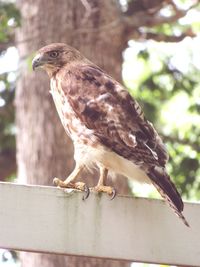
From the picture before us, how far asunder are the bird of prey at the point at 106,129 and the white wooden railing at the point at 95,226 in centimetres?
65

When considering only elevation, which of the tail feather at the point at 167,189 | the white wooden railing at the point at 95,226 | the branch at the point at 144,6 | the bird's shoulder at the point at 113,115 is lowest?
the white wooden railing at the point at 95,226

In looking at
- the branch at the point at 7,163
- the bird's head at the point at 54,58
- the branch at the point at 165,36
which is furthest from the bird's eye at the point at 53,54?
the branch at the point at 7,163

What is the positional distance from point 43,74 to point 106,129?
224cm

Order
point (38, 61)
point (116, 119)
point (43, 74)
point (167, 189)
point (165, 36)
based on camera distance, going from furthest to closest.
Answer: point (165, 36) → point (43, 74) → point (38, 61) → point (116, 119) → point (167, 189)

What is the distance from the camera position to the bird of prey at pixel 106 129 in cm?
343

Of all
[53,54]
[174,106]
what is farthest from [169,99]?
[53,54]

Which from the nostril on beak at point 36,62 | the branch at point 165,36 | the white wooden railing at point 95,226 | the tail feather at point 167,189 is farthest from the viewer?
the branch at point 165,36

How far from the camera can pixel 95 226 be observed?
2.48m

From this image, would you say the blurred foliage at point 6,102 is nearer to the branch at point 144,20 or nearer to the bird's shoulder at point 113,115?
the branch at point 144,20

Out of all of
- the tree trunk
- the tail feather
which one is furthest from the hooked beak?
the tree trunk

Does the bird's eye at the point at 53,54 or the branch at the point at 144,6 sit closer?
the bird's eye at the point at 53,54

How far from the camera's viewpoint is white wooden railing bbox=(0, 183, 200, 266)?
7.89 feet

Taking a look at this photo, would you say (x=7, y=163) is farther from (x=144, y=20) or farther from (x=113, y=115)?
(x=113, y=115)

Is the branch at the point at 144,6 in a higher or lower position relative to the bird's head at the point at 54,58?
higher
